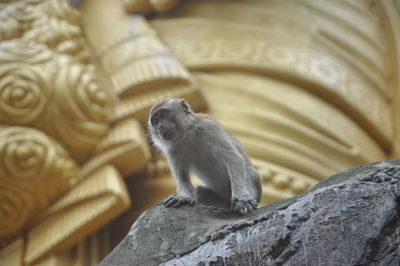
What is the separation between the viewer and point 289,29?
513cm

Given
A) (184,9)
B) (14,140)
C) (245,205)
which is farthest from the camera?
(184,9)

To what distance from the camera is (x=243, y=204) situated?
216 cm

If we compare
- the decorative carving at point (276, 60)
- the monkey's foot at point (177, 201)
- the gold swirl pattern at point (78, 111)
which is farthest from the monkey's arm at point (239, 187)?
the decorative carving at point (276, 60)

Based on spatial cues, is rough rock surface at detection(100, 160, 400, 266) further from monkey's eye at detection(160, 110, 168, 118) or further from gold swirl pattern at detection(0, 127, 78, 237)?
gold swirl pattern at detection(0, 127, 78, 237)

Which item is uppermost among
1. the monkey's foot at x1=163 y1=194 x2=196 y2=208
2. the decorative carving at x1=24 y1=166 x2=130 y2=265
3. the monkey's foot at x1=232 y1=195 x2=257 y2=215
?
the monkey's foot at x1=232 y1=195 x2=257 y2=215

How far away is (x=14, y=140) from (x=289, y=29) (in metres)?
2.06

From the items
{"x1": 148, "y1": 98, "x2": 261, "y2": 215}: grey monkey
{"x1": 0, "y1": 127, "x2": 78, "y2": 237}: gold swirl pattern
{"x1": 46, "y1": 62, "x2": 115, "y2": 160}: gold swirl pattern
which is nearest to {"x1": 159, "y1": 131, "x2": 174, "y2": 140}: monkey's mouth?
{"x1": 148, "y1": 98, "x2": 261, "y2": 215}: grey monkey

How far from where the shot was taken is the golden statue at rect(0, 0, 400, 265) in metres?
3.93

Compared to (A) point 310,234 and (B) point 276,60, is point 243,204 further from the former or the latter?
(B) point 276,60

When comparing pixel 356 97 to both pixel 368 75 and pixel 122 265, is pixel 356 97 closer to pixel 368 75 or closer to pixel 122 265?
pixel 368 75

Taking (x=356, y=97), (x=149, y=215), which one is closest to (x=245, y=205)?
(x=149, y=215)

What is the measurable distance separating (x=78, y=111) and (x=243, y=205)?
6.95 ft

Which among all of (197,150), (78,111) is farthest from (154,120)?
(78,111)

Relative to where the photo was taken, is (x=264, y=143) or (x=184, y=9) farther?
(x=184, y=9)
